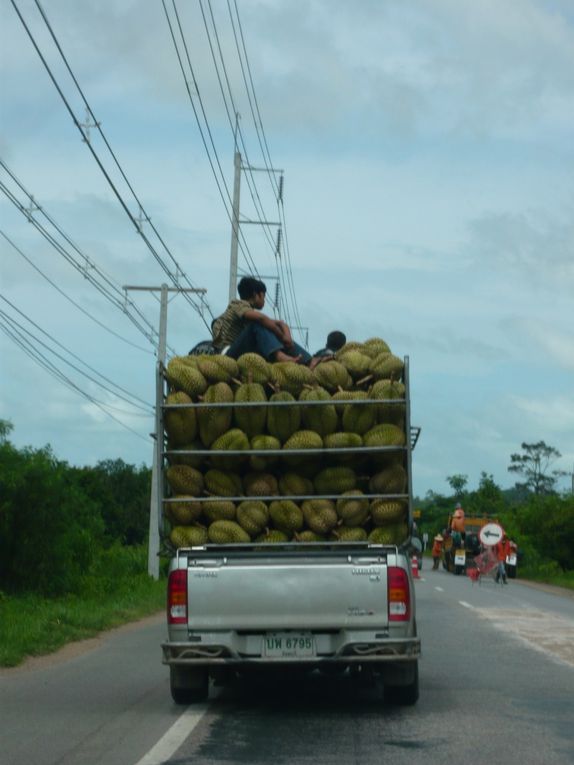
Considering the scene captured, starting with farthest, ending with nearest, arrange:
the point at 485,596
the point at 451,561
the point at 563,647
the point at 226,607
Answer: the point at 451,561 < the point at 485,596 < the point at 563,647 < the point at 226,607

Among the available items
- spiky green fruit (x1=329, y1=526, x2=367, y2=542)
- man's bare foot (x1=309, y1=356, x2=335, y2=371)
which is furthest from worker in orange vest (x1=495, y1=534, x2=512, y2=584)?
spiky green fruit (x1=329, y1=526, x2=367, y2=542)

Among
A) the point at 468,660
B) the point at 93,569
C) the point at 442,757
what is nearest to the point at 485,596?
the point at 93,569

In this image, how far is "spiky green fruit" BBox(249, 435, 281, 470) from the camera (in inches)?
410

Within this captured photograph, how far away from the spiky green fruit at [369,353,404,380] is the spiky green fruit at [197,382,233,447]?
4.01 ft

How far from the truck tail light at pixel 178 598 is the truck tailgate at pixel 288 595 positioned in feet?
0.14

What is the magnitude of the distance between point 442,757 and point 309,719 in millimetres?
1957

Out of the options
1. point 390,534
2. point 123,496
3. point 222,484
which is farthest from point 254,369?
point 123,496

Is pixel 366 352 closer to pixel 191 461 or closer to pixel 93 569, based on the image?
pixel 191 461

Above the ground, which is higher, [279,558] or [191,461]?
[191,461]

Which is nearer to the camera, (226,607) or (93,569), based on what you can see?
(226,607)

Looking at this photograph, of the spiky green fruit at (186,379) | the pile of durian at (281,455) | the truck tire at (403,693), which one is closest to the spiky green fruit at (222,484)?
the pile of durian at (281,455)

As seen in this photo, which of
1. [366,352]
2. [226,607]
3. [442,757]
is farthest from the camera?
[366,352]

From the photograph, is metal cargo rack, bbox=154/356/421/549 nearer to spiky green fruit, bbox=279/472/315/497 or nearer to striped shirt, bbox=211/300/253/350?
spiky green fruit, bbox=279/472/315/497

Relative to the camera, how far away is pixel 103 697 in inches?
452
